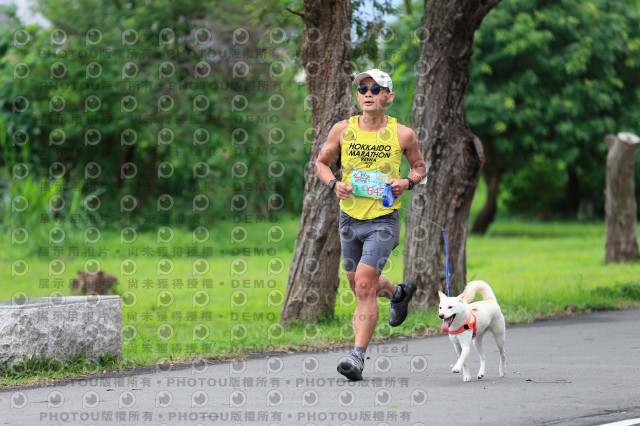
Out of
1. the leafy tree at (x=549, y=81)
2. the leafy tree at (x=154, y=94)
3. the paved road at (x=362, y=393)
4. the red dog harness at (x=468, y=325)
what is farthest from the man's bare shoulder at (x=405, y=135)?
the leafy tree at (x=549, y=81)

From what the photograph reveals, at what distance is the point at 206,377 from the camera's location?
7.91 metres

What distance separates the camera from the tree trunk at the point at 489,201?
31609mm

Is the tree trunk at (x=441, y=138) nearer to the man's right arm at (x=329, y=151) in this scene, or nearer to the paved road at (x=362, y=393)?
the paved road at (x=362, y=393)

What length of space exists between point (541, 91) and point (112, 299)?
23439 mm

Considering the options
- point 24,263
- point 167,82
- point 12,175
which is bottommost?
point 24,263

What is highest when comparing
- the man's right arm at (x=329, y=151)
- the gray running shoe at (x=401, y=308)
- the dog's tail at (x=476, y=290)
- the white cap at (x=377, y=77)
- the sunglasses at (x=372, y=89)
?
the white cap at (x=377, y=77)

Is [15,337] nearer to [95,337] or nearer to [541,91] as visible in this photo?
[95,337]

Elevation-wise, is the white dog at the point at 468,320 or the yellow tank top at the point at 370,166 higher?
the yellow tank top at the point at 370,166

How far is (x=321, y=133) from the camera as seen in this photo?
10.9m

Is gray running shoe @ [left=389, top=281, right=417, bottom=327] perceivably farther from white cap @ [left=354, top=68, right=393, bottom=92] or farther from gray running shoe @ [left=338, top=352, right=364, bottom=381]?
white cap @ [left=354, top=68, right=393, bottom=92]

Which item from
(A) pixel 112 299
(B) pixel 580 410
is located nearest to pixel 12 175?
(A) pixel 112 299

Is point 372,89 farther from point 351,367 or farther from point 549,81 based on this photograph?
point 549,81

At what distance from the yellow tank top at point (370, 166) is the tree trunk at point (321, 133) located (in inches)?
124

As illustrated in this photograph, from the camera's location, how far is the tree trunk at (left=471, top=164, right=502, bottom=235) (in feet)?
104
